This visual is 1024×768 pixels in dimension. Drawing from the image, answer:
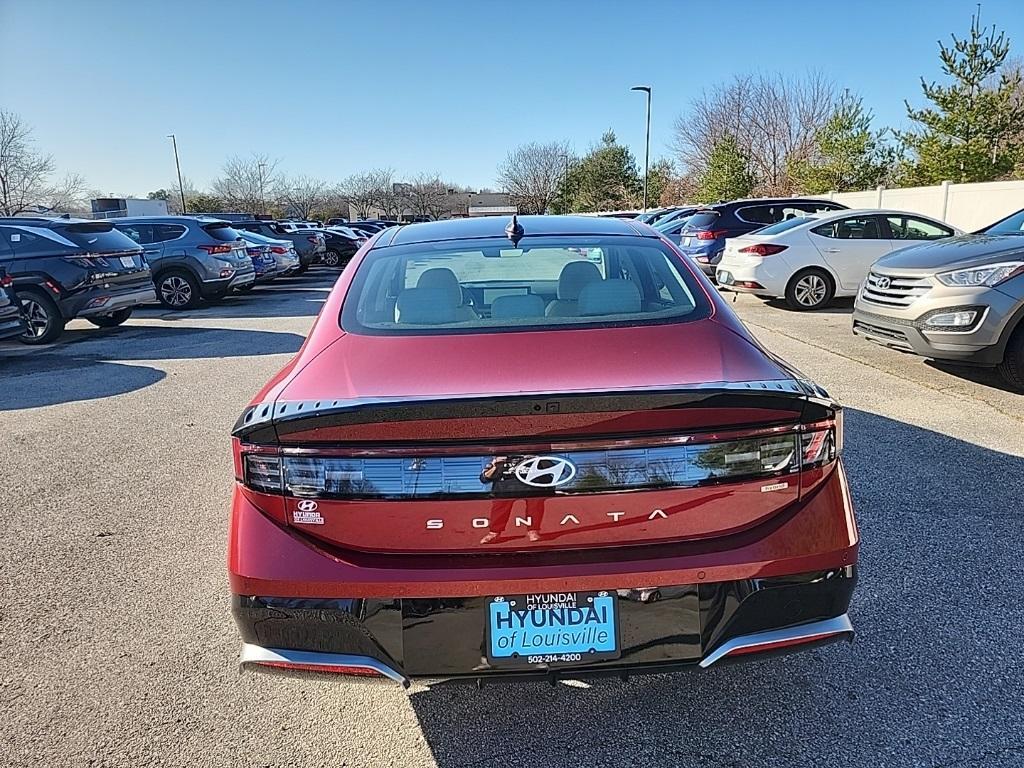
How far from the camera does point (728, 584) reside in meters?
2.00

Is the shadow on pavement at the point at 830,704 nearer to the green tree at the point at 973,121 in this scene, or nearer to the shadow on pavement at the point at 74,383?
the shadow on pavement at the point at 74,383

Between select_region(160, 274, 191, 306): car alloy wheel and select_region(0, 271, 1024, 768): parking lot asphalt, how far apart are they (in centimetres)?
905

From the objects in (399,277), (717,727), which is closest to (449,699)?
(717,727)

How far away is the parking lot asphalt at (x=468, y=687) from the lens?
7.47 ft

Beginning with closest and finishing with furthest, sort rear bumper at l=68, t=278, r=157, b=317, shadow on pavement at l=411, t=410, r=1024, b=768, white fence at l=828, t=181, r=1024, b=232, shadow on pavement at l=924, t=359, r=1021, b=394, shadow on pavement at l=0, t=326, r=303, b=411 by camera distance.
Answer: shadow on pavement at l=411, t=410, r=1024, b=768
shadow on pavement at l=924, t=359, r=1021, b=394
shadow on pavement at l=0, t=326, r=303, b=411
rear bumper at l=68, t=278, r=157, b=317
white fence at l=828, t=181, r=1024, b=232

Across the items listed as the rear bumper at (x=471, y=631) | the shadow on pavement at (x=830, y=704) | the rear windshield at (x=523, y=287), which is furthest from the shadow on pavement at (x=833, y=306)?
the rear bumper at (x=471, y=631)

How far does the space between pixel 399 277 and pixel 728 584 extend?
1827mm

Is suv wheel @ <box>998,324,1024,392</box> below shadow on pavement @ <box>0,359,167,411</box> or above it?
above

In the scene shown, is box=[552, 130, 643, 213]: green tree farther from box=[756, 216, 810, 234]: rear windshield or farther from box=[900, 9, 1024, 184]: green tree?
box=[756, 216, 810, 234]: rear windshield

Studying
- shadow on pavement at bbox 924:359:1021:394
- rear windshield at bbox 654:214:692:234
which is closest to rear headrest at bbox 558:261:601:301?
shadow on pavement at bbox 924:359:1021:394

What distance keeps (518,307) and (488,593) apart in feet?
3.90

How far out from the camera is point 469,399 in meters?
1.97

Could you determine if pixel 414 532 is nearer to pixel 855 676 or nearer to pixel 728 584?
pixel 728 584

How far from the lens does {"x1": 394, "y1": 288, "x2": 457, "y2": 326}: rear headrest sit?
2.70 m
